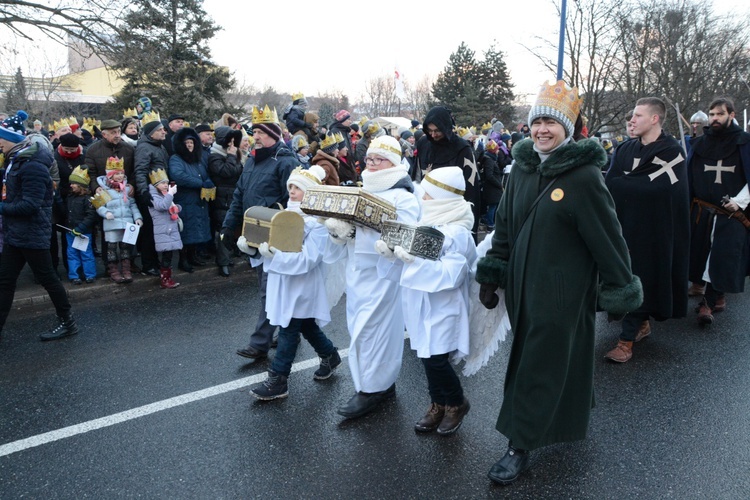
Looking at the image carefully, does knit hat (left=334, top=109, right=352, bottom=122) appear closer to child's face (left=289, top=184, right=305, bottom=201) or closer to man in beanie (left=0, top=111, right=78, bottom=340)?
man in beanie (left=0, top=111, right=78, bottom=340)

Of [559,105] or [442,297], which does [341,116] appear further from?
[559,105]

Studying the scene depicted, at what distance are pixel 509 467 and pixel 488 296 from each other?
0.97 m

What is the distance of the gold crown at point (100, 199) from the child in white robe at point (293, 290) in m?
3.97

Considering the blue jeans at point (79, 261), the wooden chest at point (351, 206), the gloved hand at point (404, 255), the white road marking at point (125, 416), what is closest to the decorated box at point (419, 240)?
the gloved hand at point (404, 255)

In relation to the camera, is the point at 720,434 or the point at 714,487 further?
the point at 720,434

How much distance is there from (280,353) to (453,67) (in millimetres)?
42772

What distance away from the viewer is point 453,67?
43688mm

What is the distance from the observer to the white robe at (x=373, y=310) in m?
3.78

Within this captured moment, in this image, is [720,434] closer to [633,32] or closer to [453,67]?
[633,32]

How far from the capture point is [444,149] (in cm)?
673

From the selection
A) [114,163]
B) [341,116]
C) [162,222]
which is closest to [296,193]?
[162,222]

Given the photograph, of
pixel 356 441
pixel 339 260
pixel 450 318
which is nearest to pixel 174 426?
pixel 356 441

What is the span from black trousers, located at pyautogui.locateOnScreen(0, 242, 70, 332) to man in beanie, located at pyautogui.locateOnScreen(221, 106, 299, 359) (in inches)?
76.2

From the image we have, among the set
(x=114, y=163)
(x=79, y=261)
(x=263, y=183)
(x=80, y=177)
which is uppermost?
(x=263, y=183)
